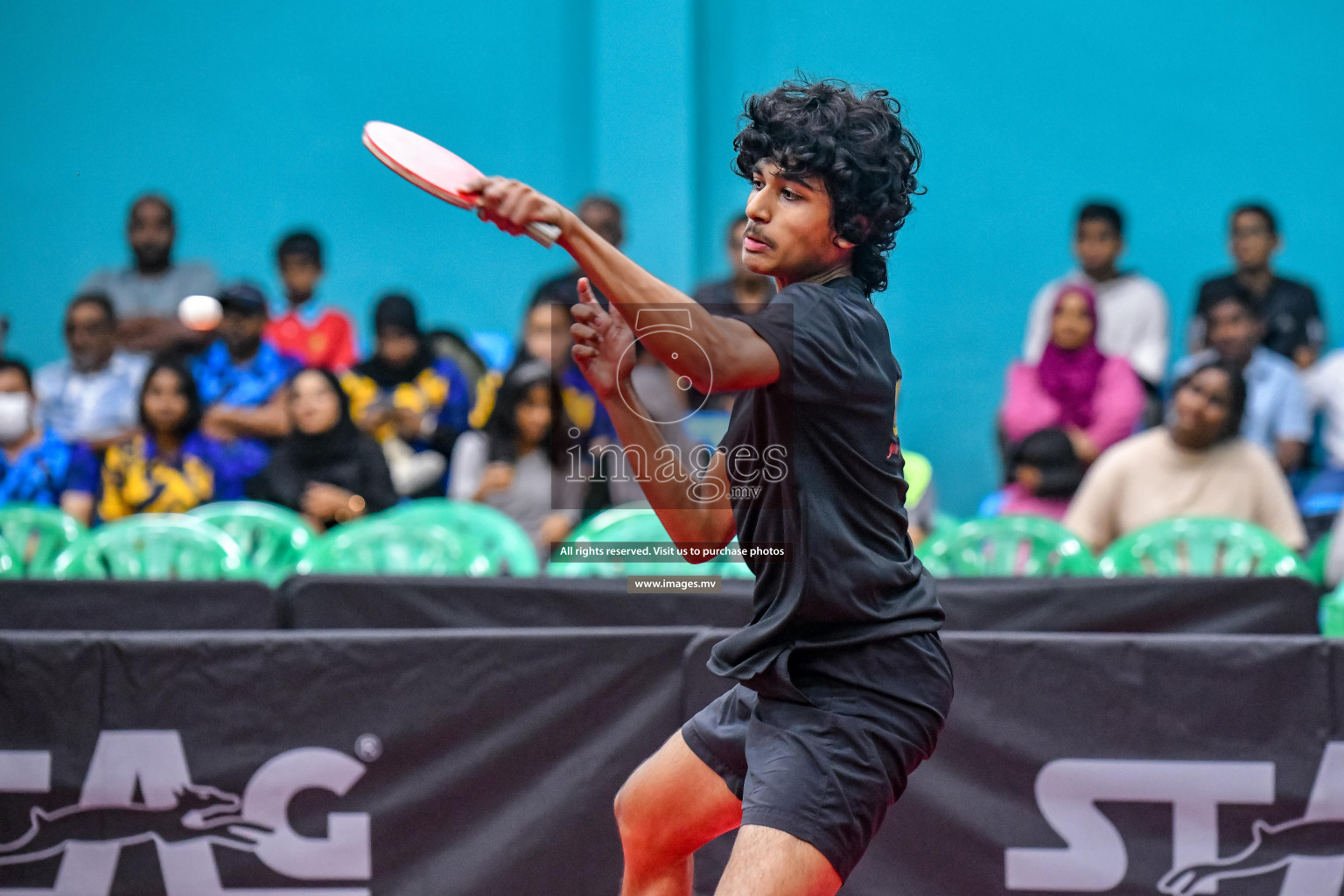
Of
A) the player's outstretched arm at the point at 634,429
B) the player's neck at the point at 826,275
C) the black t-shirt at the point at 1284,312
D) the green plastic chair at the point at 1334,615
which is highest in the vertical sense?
the black t-shirt at the point at 1284,312

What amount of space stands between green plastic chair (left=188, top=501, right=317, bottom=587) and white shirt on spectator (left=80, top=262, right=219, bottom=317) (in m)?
2.29

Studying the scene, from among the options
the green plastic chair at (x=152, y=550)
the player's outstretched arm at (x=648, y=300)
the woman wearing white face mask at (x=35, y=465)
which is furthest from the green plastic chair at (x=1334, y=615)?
the woman wearing white face mask at (x=35, y=465)

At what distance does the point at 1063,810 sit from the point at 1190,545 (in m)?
2.24

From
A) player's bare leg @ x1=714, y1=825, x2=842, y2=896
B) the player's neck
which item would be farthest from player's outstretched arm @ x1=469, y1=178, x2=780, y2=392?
player's bare leg @ x1=714, y1=825, x2=842, y2=896

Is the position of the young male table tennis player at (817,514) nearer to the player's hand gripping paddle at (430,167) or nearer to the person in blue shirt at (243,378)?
the player's hand gripping paddle at (430,167)

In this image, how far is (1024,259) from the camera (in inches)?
340

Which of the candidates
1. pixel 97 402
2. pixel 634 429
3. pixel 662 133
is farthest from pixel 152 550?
pixel 662 133

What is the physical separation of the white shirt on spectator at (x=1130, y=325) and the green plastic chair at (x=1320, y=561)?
202cm

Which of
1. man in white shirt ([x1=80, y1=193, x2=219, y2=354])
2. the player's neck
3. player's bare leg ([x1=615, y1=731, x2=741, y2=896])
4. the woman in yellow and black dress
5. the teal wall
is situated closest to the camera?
the player's neck

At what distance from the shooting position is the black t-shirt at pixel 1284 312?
761cm

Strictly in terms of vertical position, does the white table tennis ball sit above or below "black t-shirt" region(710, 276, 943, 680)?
above

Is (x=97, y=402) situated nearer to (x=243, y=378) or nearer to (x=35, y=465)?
(x=35, y=465)

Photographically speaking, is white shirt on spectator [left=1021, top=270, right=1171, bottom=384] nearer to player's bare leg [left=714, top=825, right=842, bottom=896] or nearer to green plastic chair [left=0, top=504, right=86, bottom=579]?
green plastic chair [left=0, top=504, right=86, bottom=579]

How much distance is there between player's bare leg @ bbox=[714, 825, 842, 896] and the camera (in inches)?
95.3
